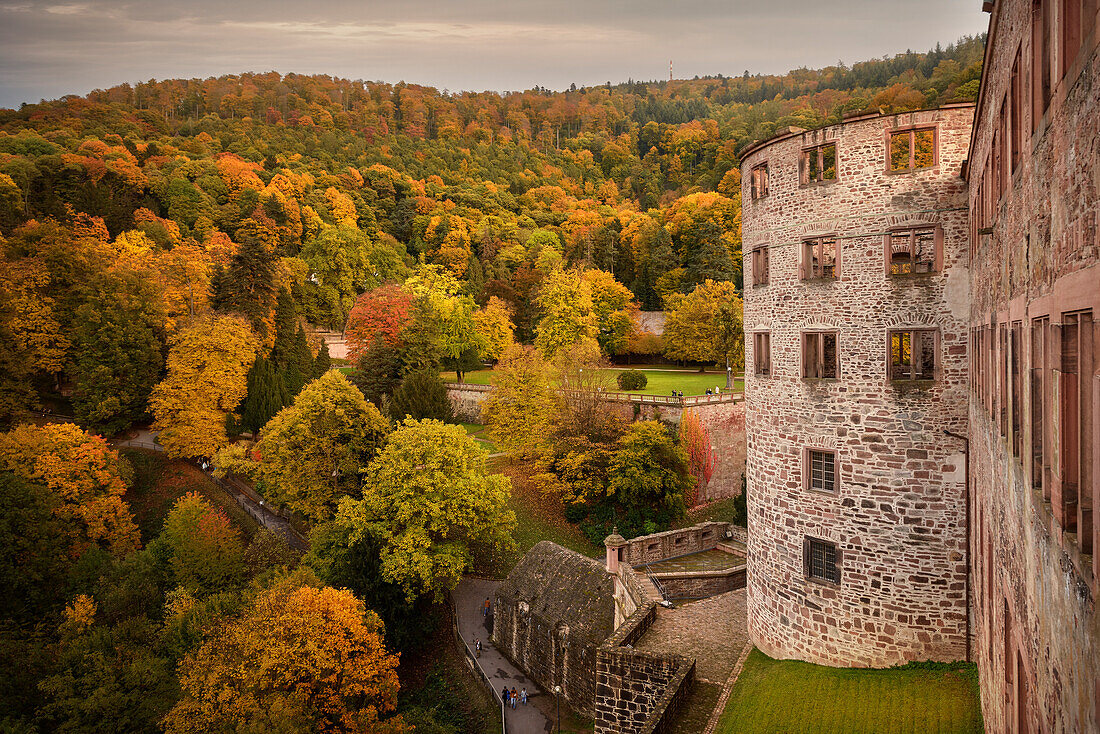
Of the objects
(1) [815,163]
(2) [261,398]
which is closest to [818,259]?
(1) [815,163]

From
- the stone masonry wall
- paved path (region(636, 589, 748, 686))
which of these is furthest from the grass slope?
the stone masonry wall

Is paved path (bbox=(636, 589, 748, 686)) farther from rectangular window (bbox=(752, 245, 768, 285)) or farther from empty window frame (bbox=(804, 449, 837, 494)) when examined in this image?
rectangular window (bbox=(752, 245, 768, 285))

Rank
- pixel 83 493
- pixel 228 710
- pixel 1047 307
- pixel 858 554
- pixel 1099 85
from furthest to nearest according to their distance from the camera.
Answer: pixel 83 493 < pixel 228 710 < pixel 858 554 < pixel 1047 307 < pixel 1099 85

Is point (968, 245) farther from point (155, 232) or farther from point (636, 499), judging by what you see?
point (155, 232)

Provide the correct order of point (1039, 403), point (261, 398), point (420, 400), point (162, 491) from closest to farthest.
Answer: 1. point (1039, 403)
2. point (162, 491)
3. point (420, 400)
4. point (261, 398)

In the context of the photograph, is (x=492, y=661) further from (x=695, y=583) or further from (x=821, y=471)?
(x=821, y=471)

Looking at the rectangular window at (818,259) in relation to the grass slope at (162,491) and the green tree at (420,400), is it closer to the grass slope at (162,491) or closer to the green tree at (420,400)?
the green tree at (420,400)

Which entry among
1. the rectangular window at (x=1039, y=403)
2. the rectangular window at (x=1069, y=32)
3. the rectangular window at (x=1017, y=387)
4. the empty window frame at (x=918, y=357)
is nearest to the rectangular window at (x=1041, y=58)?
the rectangular window at (x=1069, y=32)

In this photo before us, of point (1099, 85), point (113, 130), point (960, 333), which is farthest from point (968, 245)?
point (113, 130)
